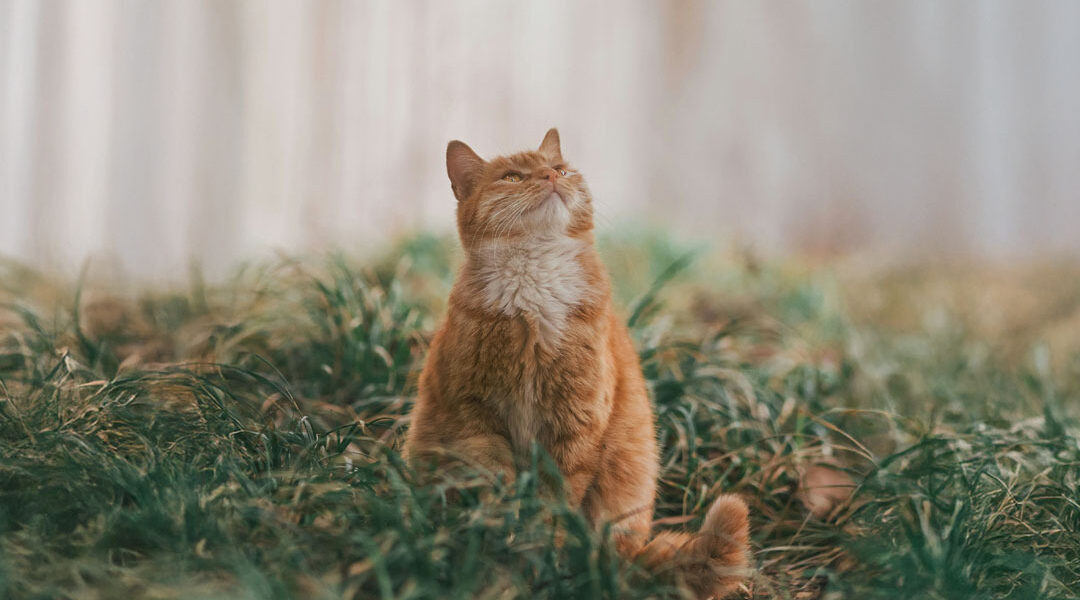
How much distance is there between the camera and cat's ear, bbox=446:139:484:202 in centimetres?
189

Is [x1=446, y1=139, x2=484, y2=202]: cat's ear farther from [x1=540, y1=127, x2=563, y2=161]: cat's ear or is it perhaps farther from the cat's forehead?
[x1=540, y1=127, x2=563, y2=161]: cat's ear

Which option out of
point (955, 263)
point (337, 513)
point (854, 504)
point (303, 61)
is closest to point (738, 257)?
point (955, 263)

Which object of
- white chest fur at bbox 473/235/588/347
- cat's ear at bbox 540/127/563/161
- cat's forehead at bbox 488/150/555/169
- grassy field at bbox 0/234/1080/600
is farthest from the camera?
cat's ear at bbox 540/127/563/161

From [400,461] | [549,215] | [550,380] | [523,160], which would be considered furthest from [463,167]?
[400,461]

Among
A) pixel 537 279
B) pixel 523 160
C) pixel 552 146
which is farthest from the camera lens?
pixel 552 146

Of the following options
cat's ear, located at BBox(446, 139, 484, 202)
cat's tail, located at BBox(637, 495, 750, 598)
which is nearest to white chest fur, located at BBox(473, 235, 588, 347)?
cat's ear, located at BBox(446, 139, 484, 202)

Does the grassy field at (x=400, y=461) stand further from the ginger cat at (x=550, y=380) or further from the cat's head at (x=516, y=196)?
the cat's head at (x=516, y=196)

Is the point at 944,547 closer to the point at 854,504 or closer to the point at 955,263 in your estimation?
the point at 854,504

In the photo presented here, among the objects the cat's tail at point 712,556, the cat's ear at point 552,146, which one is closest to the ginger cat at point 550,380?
the cat's tail at point 712,556

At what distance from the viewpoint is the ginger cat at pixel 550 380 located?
1618 millimetres

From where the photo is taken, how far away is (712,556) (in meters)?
1.57

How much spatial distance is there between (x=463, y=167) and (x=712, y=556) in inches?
39.5

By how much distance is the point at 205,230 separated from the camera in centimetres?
523

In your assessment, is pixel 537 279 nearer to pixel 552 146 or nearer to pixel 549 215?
pixel 549 215
